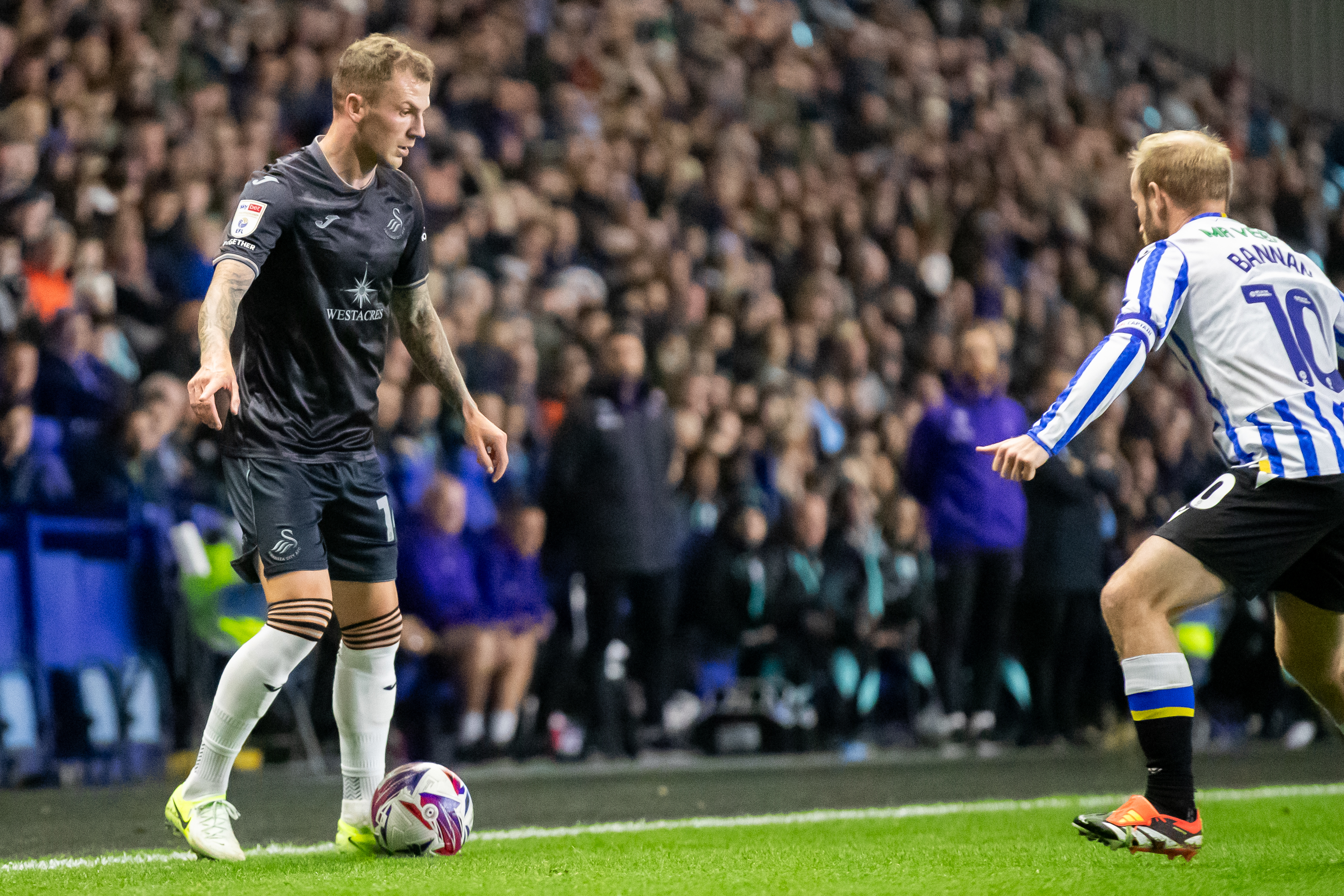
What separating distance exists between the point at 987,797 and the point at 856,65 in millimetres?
9651

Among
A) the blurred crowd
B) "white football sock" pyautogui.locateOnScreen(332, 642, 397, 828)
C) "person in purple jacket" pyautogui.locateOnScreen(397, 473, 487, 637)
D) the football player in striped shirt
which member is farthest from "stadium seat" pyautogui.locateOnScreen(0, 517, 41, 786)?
the football player in striped shirt

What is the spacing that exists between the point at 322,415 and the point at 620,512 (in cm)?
446

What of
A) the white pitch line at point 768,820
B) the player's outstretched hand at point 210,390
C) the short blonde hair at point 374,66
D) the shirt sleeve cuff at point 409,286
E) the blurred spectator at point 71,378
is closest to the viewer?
the player's outstretched hand at point 210,390

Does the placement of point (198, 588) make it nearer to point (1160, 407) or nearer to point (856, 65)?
point (1160, 407)

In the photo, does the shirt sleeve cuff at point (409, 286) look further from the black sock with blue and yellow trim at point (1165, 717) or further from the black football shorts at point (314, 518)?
the black sock with blue and yellow trim at point (1165, 717)

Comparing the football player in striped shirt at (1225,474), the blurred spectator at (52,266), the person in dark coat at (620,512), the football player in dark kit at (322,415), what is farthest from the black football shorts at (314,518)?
the person in dark coat at (620,512)

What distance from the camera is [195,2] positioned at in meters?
Answer: 10.8

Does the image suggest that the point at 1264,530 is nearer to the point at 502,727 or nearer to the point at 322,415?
the point at 322,415

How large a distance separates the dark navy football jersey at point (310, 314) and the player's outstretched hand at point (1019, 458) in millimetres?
1990

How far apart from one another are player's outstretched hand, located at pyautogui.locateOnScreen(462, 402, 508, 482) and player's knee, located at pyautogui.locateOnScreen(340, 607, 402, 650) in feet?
1.91

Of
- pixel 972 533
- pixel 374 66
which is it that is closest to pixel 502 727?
pixel 972 533

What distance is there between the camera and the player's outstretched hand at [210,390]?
169 inches

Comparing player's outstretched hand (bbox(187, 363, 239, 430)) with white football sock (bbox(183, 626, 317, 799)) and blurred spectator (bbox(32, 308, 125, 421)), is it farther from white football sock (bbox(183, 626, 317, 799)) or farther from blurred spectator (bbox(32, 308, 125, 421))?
blurred spectator (bbox(32, 308, 125, 421))

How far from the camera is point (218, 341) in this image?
4523 millimetres
